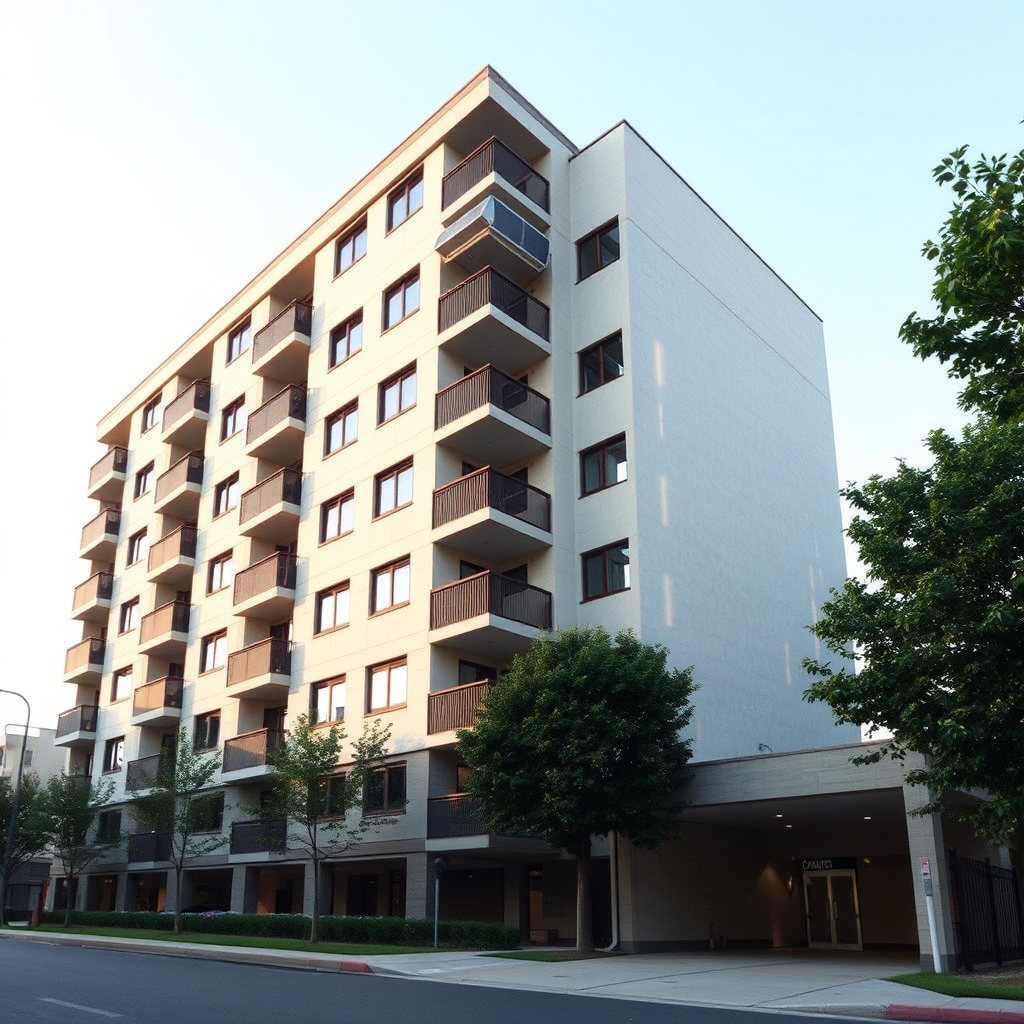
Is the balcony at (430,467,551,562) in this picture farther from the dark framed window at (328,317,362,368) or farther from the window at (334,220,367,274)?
the window at (334,220,367,274)

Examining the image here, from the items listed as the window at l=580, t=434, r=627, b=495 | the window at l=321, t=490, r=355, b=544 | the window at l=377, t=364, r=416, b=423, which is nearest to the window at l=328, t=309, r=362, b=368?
the window at l=377, t=364, r=416, b=423

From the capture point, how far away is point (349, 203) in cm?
4134

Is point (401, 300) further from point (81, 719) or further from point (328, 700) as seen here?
point (81, 719)

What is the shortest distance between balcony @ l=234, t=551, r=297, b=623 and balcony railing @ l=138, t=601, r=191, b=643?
5.77 m

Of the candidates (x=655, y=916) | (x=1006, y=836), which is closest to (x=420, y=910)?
(x=655, y=916)

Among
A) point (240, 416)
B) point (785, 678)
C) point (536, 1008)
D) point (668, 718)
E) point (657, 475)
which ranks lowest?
point (536, 1008)

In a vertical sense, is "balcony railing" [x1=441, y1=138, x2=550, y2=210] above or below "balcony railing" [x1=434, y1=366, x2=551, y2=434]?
above

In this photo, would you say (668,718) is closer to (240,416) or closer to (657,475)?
(657,475)

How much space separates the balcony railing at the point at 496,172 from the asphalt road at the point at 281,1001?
24582mm

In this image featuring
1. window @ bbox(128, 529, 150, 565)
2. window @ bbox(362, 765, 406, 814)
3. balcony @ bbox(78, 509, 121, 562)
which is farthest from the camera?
balcony @ bbox(78, 509, 121, 562)

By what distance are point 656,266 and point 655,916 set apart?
20.1 m

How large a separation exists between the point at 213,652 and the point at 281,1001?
2946 centimetres

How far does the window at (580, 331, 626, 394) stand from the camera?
111ft

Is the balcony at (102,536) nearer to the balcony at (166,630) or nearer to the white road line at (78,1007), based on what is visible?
the balcony at (166,630)
